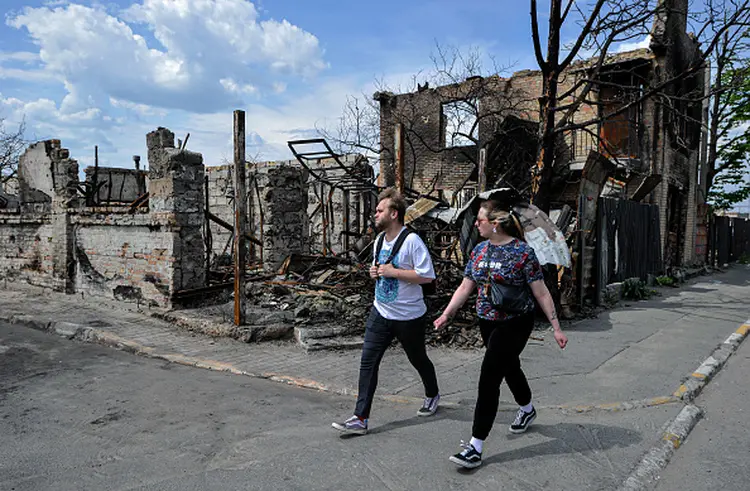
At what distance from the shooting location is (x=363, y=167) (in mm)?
14805

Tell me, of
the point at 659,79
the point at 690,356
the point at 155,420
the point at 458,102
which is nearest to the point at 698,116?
the point at 659,79

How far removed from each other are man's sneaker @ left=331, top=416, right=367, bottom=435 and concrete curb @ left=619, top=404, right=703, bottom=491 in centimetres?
177

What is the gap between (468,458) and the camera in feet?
11.2

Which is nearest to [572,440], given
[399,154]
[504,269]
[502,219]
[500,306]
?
[500,306]

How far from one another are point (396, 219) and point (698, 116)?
20590 mm

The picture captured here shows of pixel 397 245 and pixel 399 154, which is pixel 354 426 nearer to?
pixel 397 245

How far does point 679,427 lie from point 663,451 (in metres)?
0.58

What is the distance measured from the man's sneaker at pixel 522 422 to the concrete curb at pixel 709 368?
74.9 inches

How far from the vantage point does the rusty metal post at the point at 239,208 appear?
6984 mm

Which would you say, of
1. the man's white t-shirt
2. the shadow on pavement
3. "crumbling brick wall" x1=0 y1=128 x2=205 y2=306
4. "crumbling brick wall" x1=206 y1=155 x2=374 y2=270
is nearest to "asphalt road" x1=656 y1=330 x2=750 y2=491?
the shadow on pavement

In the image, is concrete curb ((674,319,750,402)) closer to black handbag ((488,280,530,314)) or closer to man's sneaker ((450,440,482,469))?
black handbag ((488,280,530,314))

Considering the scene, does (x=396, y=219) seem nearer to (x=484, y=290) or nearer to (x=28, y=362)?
(x=484, y=290)

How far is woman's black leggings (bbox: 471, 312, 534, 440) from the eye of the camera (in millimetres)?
3510

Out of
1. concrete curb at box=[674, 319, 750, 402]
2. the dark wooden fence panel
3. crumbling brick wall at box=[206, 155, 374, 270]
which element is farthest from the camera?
crumbling brick wall at box=[206, 155, 374, 270]
